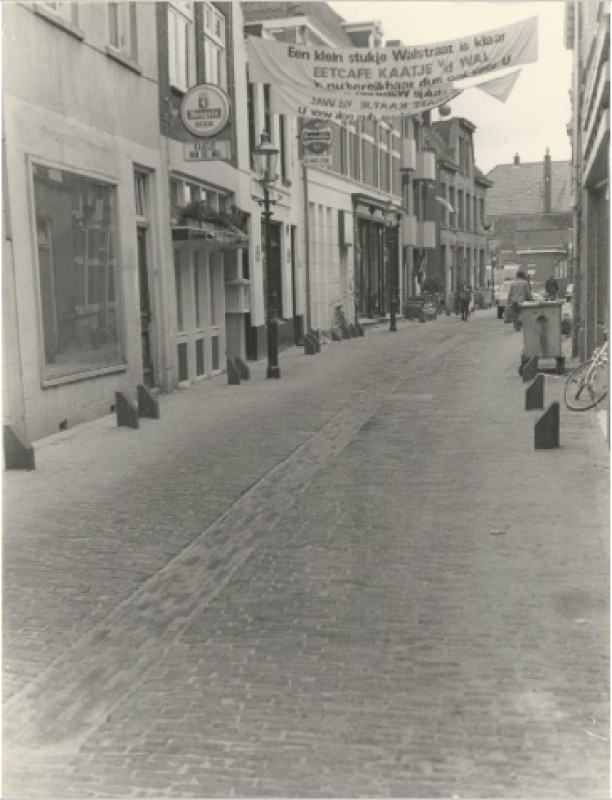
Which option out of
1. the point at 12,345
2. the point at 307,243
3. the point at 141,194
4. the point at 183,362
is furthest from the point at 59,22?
the point at 307,243

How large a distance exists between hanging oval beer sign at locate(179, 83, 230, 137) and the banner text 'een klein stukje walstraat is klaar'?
456 centimetres

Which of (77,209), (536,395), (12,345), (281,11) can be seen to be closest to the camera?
(12,345)

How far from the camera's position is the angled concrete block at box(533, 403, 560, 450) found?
9.36 metres

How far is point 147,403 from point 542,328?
6.53 meters

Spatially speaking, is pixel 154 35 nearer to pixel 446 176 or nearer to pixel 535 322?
pixel 535 322

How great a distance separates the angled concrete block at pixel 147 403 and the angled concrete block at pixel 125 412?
24.4 inches

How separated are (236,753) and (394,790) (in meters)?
0.63

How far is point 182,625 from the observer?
202 inches

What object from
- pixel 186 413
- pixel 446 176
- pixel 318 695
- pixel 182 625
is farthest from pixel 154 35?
pixel 446 176

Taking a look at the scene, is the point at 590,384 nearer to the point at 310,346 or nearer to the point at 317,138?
the point at 310,346

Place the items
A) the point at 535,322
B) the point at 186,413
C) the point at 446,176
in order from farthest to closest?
the point at 446,176 → the point at 535,322 → the point at 186,413

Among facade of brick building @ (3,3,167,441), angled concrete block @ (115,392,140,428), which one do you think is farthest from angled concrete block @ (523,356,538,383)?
angled concrete block @ (115,392,140,428)

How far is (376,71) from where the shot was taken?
28.9 ft

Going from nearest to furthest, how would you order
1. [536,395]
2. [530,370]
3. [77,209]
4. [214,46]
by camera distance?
1. [77,209]
2. [536,395]
3. [530,370]
4. [214,46]
